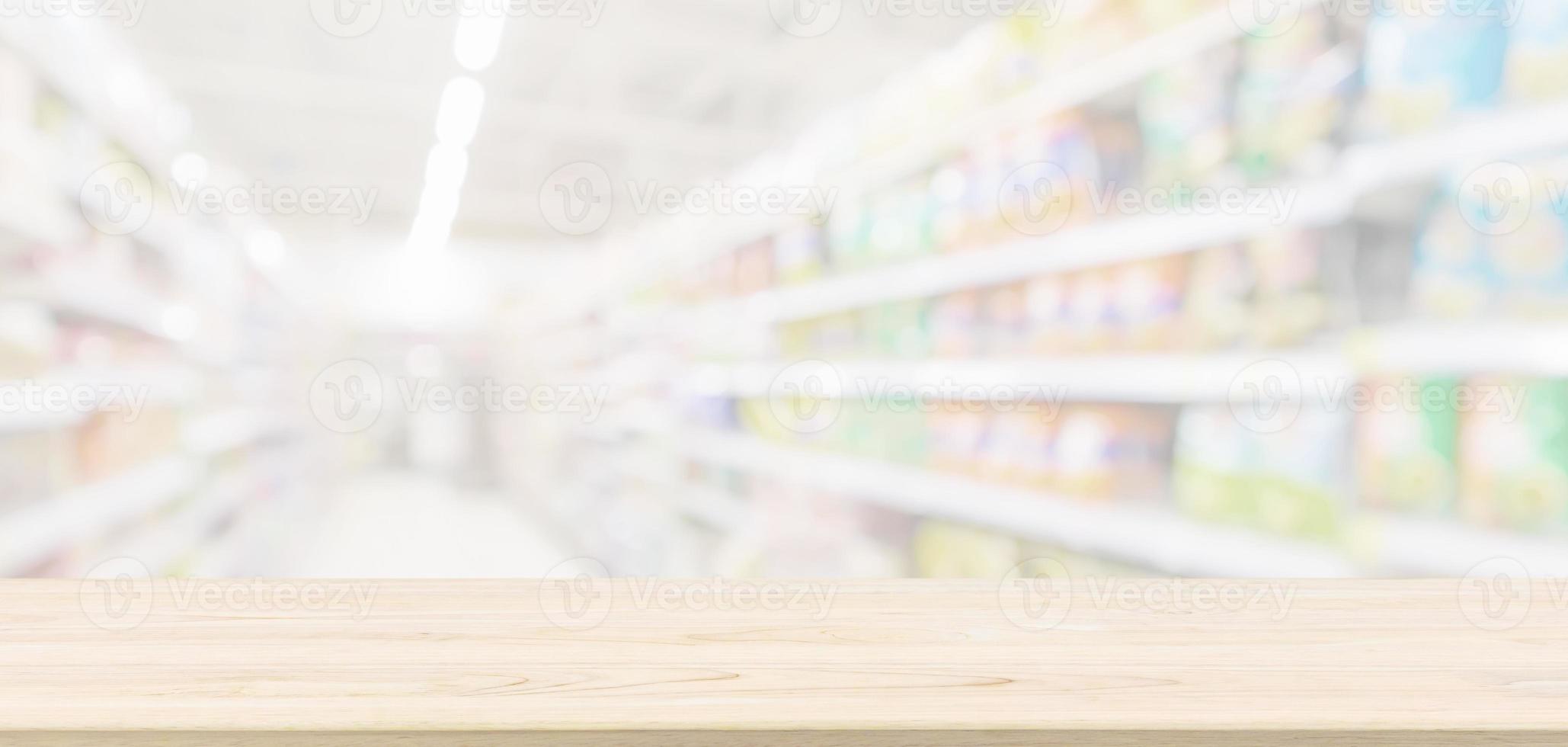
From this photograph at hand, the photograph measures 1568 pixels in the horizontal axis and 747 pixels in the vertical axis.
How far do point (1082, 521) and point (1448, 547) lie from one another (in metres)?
0.66

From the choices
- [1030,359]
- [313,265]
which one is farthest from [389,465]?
[1030,359]

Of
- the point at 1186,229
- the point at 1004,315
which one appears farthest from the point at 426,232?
the point at 1186,229

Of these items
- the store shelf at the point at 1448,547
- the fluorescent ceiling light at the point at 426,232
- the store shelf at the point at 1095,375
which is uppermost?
the fluorescent ceiling light at the point at 426,232

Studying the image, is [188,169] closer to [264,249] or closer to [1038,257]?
[264,249]

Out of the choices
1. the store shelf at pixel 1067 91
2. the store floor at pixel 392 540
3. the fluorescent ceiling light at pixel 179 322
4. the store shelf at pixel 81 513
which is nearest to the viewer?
the store shelf at pixel 1067 91

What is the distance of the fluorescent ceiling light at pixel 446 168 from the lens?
8656 millimetres

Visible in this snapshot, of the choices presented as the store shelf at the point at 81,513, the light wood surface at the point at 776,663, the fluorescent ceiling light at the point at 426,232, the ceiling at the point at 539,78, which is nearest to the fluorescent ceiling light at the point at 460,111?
the ceiling at the point at 539,78

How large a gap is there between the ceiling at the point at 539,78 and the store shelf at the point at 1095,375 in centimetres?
351

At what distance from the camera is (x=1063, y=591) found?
711mm

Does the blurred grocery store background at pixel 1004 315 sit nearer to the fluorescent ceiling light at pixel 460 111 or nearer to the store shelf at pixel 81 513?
the store shelf at pixel 81 513

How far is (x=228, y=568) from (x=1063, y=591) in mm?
4235

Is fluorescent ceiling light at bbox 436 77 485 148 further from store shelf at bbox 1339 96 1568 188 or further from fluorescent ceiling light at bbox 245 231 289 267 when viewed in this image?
store shelf at bbox 1339 96 1568 188

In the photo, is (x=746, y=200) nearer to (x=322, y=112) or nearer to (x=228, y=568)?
(x=228, y=568)

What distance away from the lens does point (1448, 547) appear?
3.93 feet
